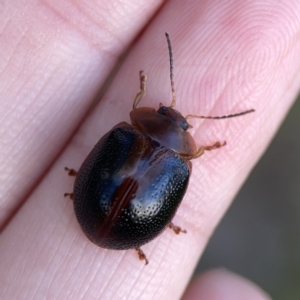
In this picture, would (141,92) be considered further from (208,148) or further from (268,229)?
(268,229)

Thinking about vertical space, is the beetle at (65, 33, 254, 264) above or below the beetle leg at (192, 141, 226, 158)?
below

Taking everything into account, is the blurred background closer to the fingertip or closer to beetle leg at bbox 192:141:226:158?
the fingertip

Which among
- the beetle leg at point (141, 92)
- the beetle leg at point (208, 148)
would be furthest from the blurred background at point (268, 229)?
the beetle leg at point (141, 92)

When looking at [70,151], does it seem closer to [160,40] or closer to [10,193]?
[10,193]

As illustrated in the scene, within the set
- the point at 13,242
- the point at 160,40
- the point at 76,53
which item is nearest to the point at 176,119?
the point at 160,40

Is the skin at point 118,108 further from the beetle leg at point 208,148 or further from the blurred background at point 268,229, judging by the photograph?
the blurred background at point 268,229

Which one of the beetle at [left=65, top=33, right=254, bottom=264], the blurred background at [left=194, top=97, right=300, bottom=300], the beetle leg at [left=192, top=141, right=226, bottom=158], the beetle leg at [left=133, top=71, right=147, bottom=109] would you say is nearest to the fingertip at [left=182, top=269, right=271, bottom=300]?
the beetle at [left=65, top=33, right=254, bottom=264]

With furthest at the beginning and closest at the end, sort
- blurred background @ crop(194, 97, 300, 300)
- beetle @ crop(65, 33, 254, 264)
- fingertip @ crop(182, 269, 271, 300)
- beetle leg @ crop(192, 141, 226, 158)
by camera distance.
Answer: blurred background @ crop(194, 97, 300, 300) < fingertip @ crop(182, 269, 271, 300) < beetle leg @ crop(192, 141, 226, 158) < beetle @ crop(65, 33, 254, 264)
